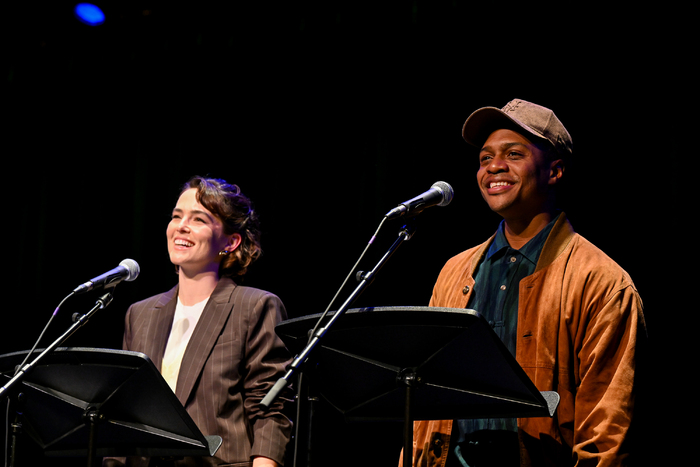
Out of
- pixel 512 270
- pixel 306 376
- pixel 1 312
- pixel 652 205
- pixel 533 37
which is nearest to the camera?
pixel 306 376

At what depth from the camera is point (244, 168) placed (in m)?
4.59

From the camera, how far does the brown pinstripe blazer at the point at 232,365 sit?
295 centimetres

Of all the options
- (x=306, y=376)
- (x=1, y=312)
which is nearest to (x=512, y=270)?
(x=306, y=376)

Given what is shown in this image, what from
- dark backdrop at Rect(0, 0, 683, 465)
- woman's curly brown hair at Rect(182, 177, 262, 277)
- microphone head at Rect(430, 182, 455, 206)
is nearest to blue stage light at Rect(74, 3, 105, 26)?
dark backdrop at Rect(0, 0, 683, 465)

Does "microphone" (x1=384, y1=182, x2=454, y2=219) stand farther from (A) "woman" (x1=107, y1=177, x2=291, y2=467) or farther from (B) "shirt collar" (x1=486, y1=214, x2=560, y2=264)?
(A) "woman" (x1=107, y1=177, x2=291, y2=467)

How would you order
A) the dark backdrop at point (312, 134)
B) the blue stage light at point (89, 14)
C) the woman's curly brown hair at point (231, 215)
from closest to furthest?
the dark backdrop at point (312, 134), the woman's curly brown hair at point (231, 215), the blue stage light at point (89, 14)

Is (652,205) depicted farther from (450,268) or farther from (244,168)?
(244,168)

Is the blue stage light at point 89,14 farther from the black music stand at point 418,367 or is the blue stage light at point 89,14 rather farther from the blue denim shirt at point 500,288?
the black music stand at point 418,367

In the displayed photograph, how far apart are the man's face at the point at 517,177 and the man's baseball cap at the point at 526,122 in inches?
2.1

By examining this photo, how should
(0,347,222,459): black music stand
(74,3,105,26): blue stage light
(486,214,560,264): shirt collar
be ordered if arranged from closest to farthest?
(0,347,222,459): black music stand < (486,214,560,264): shirt collar < (74,3,105,26): blue stage light

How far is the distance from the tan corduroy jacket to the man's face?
0.16m

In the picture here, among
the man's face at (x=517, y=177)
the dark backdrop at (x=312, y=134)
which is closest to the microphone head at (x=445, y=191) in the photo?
the man's face at (x=517, y=177)

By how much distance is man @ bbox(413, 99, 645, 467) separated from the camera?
2.20 m

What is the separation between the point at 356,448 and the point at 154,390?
175 centimetres
